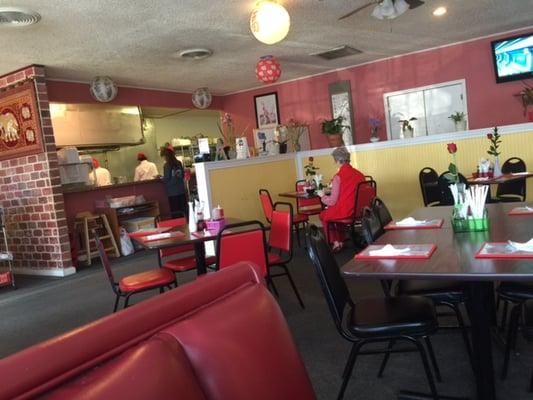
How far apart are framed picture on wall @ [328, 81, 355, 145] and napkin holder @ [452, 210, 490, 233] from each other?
5.74m

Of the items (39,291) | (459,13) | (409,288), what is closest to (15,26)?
(39,291)

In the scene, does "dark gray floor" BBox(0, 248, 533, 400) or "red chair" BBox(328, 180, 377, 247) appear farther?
"red chair" BBox(328, 180, 377, 247)

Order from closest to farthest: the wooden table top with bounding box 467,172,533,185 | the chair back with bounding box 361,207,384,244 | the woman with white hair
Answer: the chair back with bounding box 361,207,384,244 → the wooden table top with bounding box 467,172,533,185 → the woman with white hair

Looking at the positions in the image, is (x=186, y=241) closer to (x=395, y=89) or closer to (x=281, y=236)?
(x=281, y=236)

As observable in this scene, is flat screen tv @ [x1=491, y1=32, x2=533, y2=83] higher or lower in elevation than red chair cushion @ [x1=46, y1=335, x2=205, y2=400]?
higher

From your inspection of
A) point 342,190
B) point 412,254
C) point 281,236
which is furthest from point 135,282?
point 342,190

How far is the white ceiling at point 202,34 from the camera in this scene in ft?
13.5

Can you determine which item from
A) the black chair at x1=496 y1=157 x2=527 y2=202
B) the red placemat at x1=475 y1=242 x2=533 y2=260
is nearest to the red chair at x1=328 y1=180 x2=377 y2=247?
the black chair at x1=496 y1=157 x2=527 y2=202

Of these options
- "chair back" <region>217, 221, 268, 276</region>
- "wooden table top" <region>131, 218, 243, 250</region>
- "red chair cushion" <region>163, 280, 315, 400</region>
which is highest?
"red chair cushion" <region>163, 280, 315, 400</region>

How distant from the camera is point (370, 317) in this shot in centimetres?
196

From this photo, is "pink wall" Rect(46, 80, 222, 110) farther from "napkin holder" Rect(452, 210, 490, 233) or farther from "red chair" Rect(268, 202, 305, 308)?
"napkin holder" Rect(452, 210, 490, 233)

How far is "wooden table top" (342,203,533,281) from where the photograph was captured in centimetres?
151

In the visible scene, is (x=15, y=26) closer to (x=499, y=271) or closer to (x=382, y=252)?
(x=382, y=252)

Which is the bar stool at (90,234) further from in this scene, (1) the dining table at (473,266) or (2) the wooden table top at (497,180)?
(1) the dining table at (473,266)
